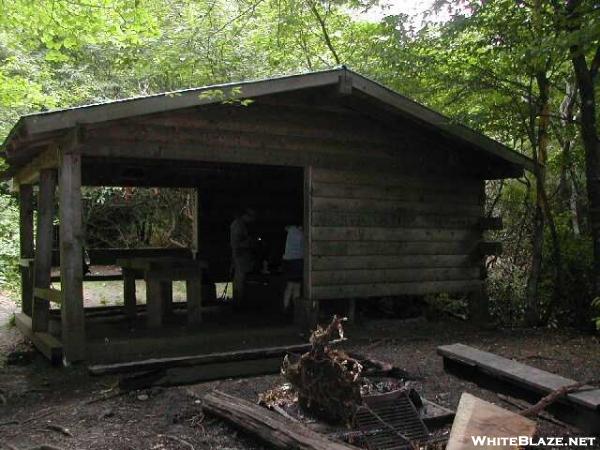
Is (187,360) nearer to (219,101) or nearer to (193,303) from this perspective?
(193,303)

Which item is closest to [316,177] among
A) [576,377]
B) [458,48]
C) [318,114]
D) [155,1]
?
[318,114]

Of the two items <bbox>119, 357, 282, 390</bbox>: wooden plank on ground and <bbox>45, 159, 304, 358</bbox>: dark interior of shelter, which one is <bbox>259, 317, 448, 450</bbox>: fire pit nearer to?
<bbox>119, 357, 282, 390</bbox>: wooden plank on ground

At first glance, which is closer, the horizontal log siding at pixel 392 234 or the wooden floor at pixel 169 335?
the wooden floor at pixel 169 335

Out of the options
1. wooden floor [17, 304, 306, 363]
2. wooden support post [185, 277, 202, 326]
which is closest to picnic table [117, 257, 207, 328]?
wooden support post [185, 277, 202, 326]

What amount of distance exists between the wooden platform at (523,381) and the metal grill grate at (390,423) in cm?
95

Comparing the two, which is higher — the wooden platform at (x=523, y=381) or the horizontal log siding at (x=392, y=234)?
the horizontal log siding at (x=392, y=234)

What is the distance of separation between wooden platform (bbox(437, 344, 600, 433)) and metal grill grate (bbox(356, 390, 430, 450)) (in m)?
0.95

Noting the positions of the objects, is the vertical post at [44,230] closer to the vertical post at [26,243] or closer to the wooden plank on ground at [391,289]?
the vertical post at [26,243]

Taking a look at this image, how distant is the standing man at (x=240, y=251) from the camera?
11.3m

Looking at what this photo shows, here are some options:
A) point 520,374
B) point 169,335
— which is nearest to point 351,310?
point 169,335

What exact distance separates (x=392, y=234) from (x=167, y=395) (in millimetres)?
5204

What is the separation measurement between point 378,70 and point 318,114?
2.88m

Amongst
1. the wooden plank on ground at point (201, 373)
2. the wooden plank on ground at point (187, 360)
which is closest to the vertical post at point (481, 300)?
the wooden plank on ground at point (187, 360)

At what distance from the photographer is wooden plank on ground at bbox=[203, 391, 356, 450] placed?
159 inches
